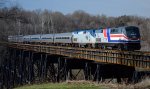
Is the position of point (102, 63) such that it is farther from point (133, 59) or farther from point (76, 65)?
point (76, 65)

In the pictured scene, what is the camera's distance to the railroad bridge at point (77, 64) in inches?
1128

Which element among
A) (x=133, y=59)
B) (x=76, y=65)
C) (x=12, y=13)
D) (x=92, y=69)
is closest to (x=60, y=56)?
(x=76, y=65)

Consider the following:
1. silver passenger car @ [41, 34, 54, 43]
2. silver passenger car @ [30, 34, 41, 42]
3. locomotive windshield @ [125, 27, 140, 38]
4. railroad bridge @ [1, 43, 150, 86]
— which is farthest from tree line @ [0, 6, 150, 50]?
locomotive windshield @ [125, 27, 140, 38]

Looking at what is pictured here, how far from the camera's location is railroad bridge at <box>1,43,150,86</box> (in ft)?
94.0

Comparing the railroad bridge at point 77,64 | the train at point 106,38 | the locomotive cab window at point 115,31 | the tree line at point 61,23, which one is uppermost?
the tree line at point 61,23

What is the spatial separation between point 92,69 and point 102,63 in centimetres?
496

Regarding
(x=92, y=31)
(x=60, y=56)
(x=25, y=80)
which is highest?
(x=92, y=31)

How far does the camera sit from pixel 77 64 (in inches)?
1636

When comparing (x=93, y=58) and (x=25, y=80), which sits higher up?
(x=93, y=58)

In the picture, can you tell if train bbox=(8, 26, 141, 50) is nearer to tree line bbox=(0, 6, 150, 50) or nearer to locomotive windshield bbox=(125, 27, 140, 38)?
locomotive windshield bbox=(125, 27, 140, 38)

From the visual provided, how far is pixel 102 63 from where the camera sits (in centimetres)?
3178

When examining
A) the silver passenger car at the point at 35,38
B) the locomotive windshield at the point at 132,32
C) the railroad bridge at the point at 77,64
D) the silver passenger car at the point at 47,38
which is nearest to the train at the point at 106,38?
the locomotive windshield at the point at 132,32

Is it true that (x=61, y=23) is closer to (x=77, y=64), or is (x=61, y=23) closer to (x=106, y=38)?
(x=77, y=64)

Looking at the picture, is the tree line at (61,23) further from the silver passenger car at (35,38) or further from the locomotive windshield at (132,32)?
the locomotive windshield at (132,32)
